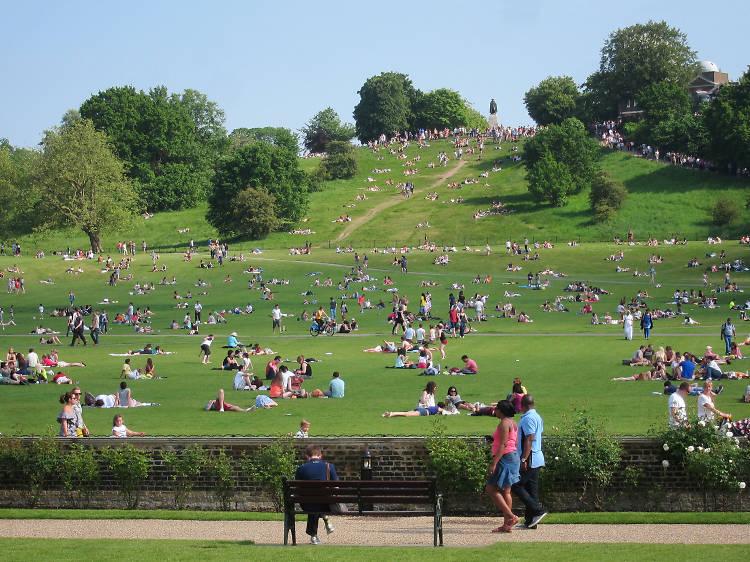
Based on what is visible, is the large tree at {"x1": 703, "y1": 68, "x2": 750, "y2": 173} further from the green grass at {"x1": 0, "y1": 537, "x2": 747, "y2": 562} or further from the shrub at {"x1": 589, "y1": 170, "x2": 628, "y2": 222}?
the green grass at {"x1": 0, "y1": 537, "x2": 747, "y2": 562}

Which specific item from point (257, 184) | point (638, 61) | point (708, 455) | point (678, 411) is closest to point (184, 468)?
point (678, 411)

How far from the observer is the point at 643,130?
12800 centimetres

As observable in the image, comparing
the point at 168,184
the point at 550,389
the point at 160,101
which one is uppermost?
the point at 160,101

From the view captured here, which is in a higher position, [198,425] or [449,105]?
[449,105]

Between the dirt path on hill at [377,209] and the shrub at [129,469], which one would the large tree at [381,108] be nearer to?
the dirt path on hill at [377,209]

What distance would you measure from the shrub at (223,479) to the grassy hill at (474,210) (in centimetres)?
8079

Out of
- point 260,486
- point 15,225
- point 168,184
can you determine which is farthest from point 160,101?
point 260,486

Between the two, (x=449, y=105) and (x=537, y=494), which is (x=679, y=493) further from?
(x=449, y=105)

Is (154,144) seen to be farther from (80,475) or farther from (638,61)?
(80,475)

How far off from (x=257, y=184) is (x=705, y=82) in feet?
250

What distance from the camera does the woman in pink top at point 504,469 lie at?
15.4m

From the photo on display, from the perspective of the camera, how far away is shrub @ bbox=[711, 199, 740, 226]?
99125mm

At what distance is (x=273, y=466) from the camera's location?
707 inches

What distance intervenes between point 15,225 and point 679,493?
329 ft
